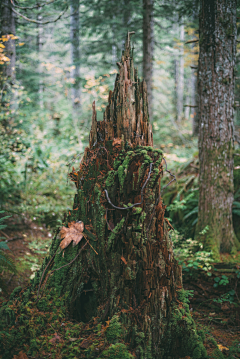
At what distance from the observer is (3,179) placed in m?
5.69

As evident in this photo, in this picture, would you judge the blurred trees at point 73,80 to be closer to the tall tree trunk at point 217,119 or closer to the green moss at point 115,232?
the tall tree trunk at point 217,119

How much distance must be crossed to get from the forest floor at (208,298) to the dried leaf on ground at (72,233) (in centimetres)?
134

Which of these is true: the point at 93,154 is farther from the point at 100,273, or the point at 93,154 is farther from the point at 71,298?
the point at 71,298

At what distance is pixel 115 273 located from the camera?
231 centimetres

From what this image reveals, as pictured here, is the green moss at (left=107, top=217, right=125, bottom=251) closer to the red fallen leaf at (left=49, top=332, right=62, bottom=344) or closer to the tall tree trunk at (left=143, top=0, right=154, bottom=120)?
the red fallen leaf at (left=49, top=332, right=62, bottom=344)

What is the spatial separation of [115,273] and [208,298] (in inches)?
93.6

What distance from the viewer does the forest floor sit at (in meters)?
2.70

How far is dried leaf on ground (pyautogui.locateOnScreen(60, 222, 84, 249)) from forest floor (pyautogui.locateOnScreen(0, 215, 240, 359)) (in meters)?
1.34

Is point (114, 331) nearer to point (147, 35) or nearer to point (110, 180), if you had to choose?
point (110, 180)

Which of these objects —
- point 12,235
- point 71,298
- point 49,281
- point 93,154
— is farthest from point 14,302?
point 12,235

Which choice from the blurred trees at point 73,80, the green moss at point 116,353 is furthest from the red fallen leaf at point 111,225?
the blurred trees at point 73,80

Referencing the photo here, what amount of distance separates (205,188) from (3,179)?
466cm

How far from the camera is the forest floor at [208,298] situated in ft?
8.87

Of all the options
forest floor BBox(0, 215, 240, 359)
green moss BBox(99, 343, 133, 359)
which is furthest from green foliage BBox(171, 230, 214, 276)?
green moss BBox(99, 343, 133, 359)
